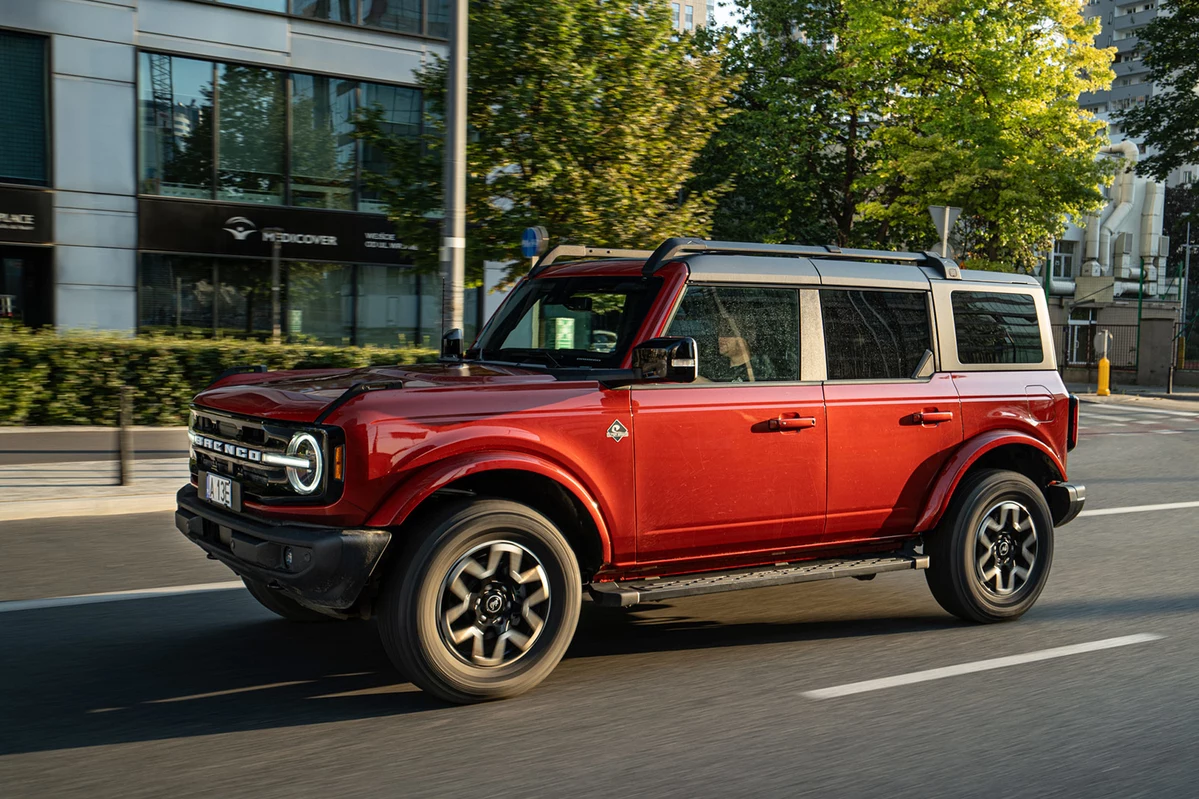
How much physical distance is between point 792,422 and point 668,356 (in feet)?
3.05

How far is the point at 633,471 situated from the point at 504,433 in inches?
27.1

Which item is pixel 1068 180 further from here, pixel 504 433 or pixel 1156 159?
pixel 504 433

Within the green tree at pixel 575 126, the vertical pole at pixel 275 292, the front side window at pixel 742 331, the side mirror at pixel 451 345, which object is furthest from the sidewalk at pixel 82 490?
the vertical pole at pixel 275 292

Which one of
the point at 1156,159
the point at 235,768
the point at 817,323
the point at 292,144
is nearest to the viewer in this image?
the point at 235,768

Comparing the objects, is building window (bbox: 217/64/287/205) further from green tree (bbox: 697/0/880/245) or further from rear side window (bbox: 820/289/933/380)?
rear side window (bbox: 820/289/933/380)

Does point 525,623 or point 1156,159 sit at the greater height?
point 1156,159

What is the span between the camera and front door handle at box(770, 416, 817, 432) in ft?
18.3

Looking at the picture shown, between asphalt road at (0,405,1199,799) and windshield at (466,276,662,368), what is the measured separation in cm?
148

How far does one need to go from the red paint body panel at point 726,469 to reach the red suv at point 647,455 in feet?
0.04

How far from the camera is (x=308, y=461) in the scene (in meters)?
4.56

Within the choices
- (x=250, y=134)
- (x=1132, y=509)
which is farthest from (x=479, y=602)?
(x=250, y=134)

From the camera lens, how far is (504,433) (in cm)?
479

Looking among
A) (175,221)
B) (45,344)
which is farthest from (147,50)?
A: (45,344)

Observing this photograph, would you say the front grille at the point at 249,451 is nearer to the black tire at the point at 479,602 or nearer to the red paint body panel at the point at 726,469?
the black tire at the point at 479,602
